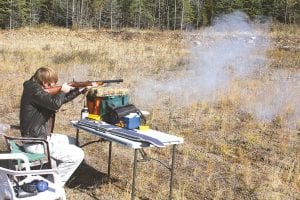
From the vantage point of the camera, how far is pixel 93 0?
193ft

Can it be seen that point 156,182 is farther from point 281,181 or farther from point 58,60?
point 58,60

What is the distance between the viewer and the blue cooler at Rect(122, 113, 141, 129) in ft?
16.8

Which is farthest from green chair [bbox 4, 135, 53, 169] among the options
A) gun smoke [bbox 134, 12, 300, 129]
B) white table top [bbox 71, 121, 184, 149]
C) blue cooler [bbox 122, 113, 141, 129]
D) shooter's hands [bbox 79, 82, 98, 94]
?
gun smoke [bbox 134, 12, 300, 129]

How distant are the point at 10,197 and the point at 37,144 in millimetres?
758

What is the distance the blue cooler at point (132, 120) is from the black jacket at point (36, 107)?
65 cm

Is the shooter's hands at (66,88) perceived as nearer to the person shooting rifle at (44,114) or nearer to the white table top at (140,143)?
the person shooting rifle at (44,114)

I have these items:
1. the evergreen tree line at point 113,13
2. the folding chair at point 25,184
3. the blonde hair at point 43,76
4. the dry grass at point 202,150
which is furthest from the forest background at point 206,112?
the evergreen tree line at point 113,13

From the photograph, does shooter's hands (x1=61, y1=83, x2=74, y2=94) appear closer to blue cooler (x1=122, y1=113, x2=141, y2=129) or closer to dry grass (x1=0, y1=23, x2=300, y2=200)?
blue cooler (x1=122, y1=113, x2=141, y2=129)

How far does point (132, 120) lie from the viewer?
16.8 feet

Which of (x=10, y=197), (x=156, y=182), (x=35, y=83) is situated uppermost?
(x=35, y=83)

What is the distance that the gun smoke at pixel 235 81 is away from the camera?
10398 millimetres

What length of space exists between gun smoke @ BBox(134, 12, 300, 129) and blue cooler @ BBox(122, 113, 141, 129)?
15.4ft

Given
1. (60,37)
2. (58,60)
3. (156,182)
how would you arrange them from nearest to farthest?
(156,182)
(58,60)
(60,37)

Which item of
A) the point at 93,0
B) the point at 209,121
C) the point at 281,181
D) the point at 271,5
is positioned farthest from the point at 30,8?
the point at 281,181
